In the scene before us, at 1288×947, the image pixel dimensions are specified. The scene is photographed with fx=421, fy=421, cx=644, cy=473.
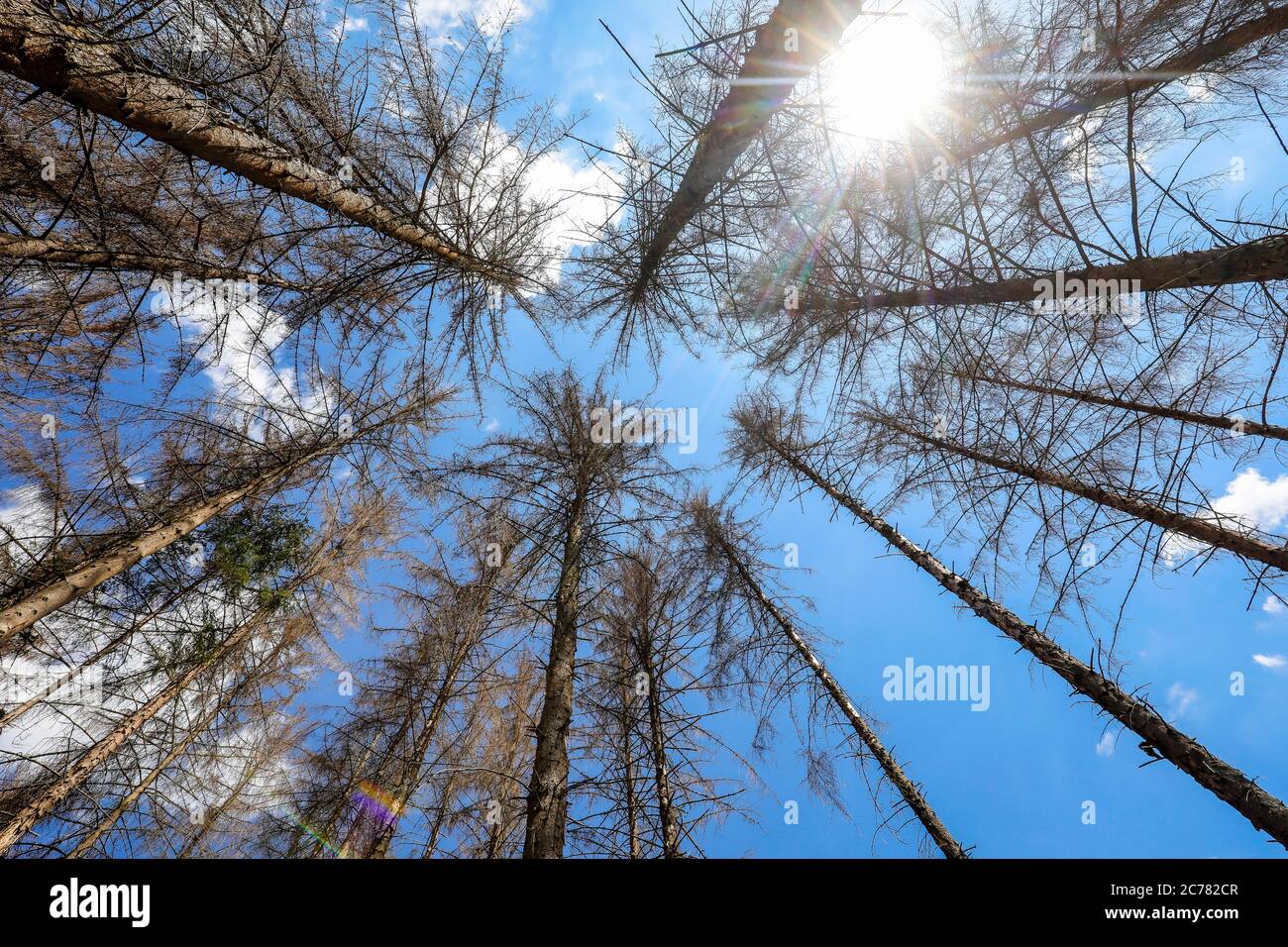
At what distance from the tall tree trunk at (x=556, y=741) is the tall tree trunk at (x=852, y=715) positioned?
3.54 m

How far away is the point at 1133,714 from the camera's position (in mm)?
3217

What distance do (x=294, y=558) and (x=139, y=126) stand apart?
6.13 m

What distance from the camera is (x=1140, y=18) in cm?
273

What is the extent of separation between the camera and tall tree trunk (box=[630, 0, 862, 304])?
201 centimetres

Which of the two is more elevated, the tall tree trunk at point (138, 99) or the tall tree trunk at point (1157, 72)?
the tall tree trunk at point (1157, 72)

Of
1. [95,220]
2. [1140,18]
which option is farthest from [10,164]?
[1140,18]

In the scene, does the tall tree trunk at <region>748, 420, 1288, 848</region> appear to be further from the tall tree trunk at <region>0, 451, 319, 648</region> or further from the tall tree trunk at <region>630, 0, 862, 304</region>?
the tall tree trunk at <region>0, 451, 319, 648</region>

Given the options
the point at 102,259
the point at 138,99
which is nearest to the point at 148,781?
the point at 102,259

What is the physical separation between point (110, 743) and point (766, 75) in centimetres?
921

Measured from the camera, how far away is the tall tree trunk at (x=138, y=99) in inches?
78.3

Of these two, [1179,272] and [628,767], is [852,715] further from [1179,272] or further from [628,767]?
[1179,272]

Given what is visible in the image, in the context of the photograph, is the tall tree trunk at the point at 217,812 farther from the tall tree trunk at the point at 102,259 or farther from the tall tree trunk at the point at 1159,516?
the tall tree trunk at the point at 1159,516

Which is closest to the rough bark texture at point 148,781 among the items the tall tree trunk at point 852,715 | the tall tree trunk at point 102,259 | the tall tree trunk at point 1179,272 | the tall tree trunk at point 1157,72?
the tall tree trunk at point 102,259
